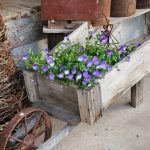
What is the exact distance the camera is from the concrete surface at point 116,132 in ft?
8.05

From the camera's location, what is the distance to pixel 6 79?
2270 millimetres

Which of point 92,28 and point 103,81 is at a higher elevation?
point 92,28

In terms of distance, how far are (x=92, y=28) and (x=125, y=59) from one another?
68 cm

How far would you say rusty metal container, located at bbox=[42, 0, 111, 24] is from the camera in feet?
8.71

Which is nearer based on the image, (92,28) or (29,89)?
(29,89)

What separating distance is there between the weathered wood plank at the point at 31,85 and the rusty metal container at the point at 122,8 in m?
1.40

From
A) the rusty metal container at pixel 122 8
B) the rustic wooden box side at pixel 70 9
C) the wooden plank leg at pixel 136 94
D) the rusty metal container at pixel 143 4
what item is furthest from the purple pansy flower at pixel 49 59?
the rusty metal container at pixel 143 4

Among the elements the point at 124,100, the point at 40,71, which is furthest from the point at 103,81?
the point at 124,100

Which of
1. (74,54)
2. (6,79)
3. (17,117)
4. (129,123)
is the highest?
(74,54)

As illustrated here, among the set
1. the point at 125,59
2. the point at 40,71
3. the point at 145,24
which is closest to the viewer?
the point at 40,71

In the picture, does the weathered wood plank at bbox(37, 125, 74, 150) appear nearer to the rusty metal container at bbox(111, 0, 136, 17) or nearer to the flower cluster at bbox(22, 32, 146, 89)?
the flower cluster at bbox(22, 32, 146, 89)

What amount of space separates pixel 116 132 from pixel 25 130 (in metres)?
0.85

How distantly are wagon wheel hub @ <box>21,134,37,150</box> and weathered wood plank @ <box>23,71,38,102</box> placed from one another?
0.99 feet

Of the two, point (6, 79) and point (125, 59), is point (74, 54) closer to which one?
point (125, 59)
